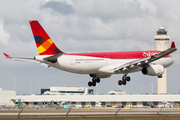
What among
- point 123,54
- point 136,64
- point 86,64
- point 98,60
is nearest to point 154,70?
point 136,64

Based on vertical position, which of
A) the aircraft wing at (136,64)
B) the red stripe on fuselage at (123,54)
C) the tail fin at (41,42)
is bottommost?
the aircraft wing at (136,64)

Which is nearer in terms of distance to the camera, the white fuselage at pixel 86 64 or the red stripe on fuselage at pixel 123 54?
the white fuselage at pixel 86 64

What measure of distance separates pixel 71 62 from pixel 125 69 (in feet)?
34.6

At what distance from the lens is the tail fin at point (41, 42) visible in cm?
7025

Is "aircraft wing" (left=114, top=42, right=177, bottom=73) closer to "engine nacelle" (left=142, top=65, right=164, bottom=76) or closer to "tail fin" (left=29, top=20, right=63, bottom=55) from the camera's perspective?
"engine nacelle" (left=142, top=65, right=164, bottom=76)

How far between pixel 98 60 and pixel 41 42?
11322 millimetres

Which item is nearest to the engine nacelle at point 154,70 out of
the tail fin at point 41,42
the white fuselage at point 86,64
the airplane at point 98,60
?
the airplane at point 98,60

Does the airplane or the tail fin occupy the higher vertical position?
the tail fin

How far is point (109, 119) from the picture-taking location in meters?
48.7

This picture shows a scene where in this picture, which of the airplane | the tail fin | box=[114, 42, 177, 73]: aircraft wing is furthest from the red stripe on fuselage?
the tail fin

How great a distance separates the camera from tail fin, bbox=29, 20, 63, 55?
70250 millimetres

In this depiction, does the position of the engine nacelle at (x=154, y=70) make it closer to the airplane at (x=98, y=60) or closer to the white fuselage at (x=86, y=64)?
the airplane at (x=98, y=60)

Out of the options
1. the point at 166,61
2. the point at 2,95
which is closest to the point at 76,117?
the point at 166,61

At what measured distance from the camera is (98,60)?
7275 centimetres
